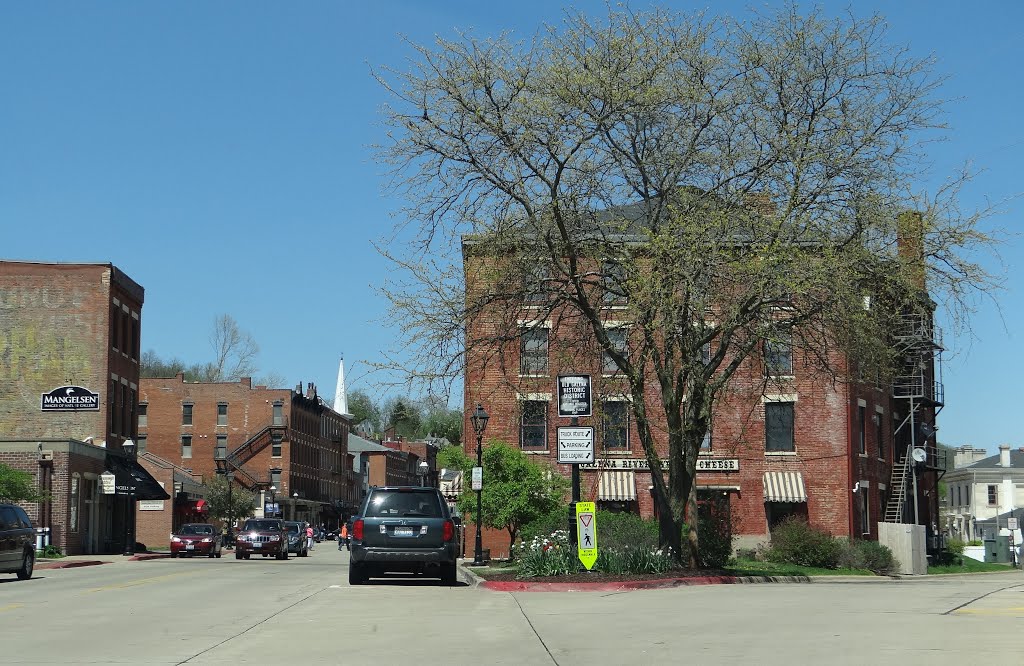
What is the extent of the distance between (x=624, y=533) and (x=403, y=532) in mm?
6114

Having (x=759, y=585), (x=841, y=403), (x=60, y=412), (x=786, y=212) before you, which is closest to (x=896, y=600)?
(x=759, y=585)

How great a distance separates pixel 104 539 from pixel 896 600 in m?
43.3

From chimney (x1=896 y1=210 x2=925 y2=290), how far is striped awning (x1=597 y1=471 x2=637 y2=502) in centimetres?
2473

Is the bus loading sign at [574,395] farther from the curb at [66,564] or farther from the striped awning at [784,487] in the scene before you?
the striped awning at [784,487]

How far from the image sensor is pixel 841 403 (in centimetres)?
4869

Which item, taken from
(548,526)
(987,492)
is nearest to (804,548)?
(548,526)

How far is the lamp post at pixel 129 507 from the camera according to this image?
176 feet

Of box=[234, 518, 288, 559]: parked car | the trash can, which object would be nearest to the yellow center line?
box=[234, 518, 288, 559]: parked car

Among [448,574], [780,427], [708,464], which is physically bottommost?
[448,574]

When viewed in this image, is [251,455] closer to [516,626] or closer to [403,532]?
[403,532]

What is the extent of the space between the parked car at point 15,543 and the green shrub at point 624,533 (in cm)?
1273

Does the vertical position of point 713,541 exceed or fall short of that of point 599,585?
it exceeds it

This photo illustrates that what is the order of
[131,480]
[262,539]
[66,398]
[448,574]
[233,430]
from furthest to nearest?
[233,430] → [131,480] → [66,398] → [262,539] → [448,574]

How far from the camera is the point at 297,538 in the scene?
187ft
